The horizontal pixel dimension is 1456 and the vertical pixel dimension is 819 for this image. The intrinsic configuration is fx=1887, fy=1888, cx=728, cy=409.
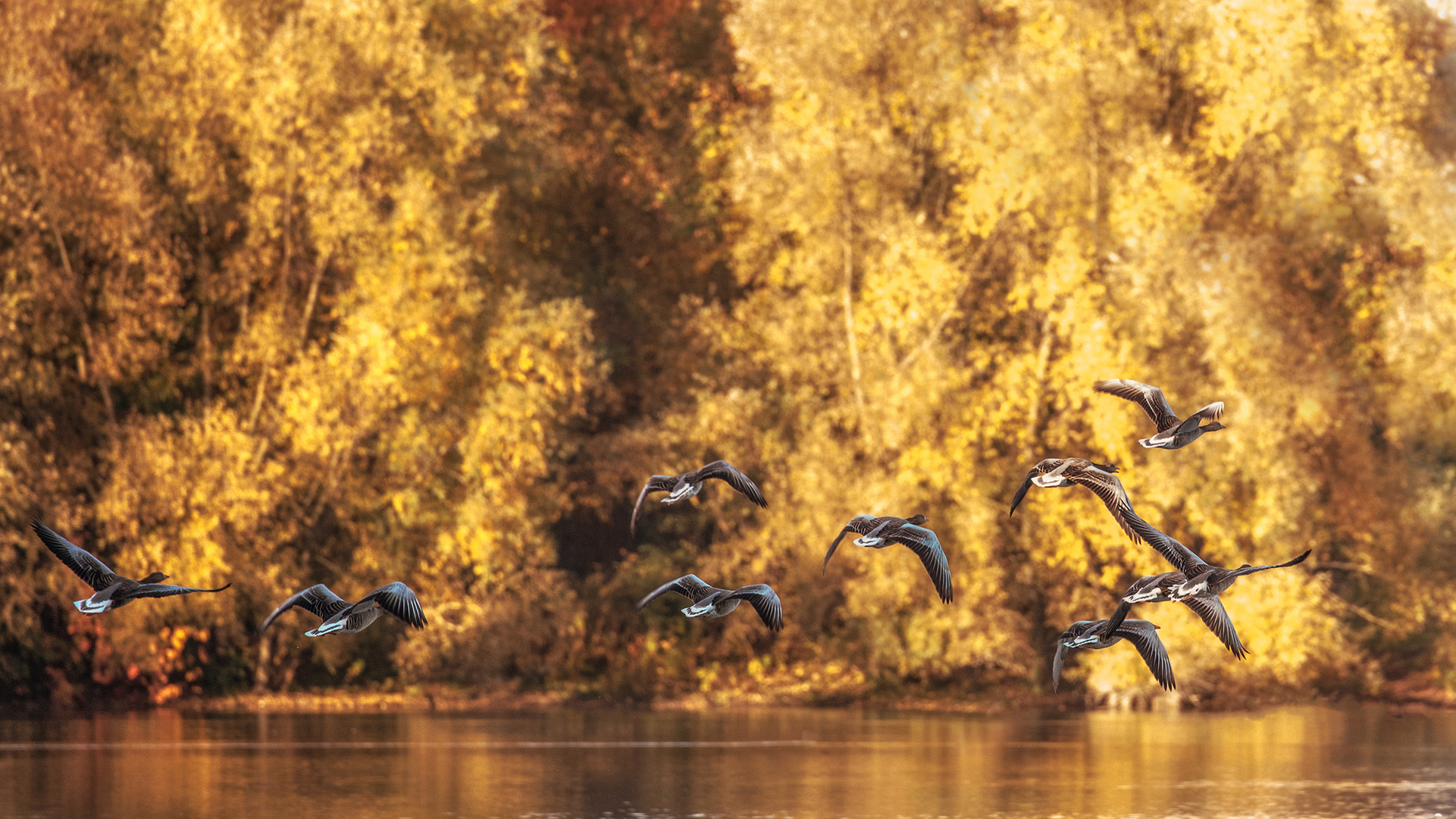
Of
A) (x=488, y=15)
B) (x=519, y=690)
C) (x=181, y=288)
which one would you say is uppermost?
(x=488, y=15)

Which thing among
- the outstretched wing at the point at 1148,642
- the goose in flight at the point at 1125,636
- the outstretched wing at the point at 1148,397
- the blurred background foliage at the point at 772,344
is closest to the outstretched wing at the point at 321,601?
the goose in flight at the point at 1125,636

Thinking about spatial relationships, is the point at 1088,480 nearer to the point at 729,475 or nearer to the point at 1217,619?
the point at 1217,619

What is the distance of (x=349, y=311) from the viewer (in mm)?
34375

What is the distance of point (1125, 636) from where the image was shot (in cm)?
1628

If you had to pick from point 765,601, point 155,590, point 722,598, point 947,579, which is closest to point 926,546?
point 947,579

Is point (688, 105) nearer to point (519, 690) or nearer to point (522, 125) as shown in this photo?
point (522, 125)

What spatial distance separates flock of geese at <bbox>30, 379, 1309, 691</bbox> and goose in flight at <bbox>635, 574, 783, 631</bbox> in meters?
0.01

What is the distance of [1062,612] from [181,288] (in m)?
17.7

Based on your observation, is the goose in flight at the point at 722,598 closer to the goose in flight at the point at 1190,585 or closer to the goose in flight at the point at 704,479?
the goose in flight at the point at 704,479

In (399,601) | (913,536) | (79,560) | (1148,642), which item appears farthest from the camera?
(1148,642)

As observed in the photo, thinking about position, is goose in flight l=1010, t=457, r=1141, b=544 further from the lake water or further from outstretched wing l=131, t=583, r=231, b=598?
outstretched wing l=131, t=583, r=231, b=598

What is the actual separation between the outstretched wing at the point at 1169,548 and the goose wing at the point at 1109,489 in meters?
0.04

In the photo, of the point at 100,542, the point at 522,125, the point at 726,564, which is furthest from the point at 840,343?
the point at 100,542

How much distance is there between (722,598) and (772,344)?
2265 cm
